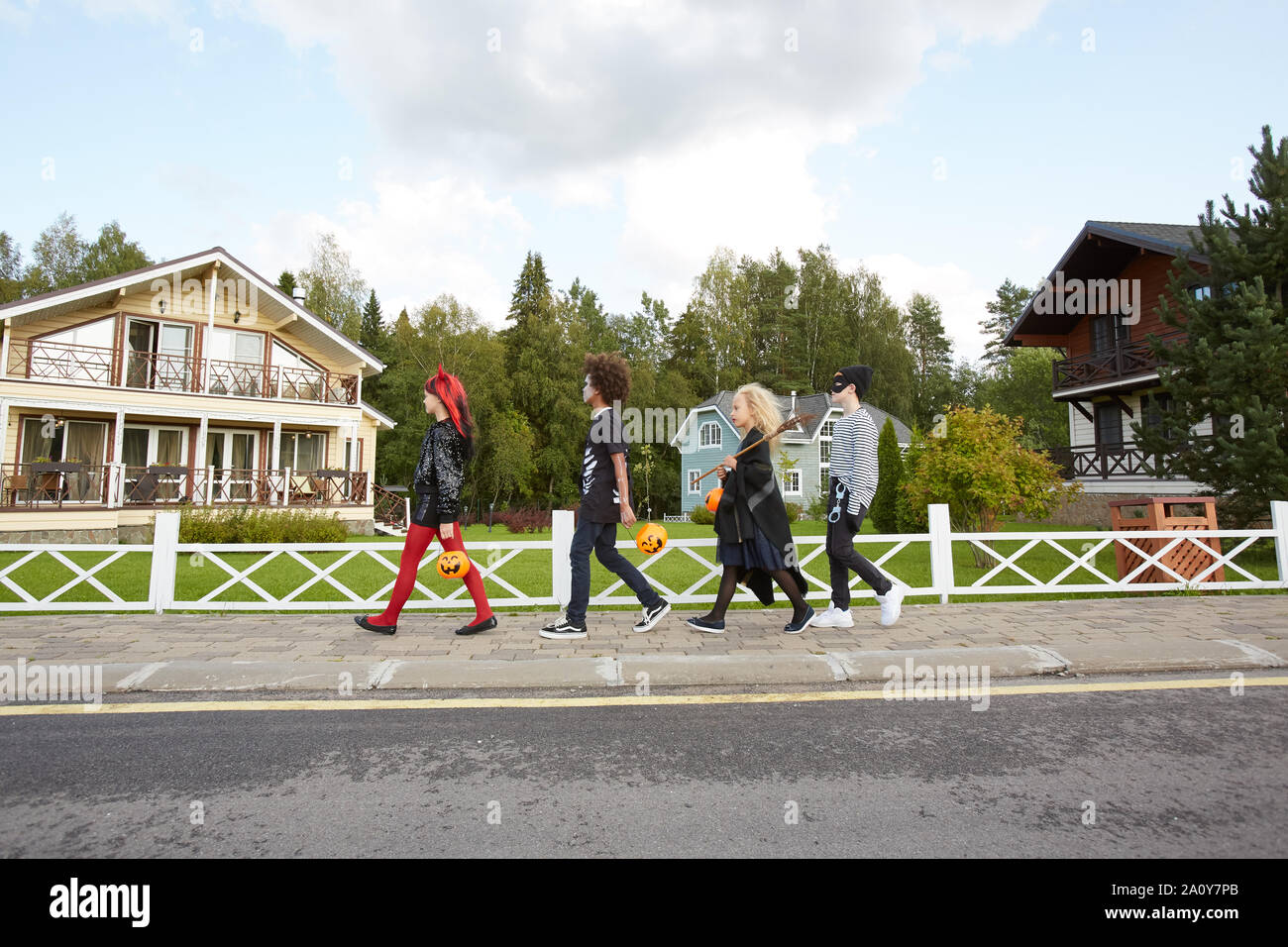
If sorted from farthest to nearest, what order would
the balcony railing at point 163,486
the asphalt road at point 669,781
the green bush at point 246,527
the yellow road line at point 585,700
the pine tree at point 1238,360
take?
the balcony railing at point 163,486, the green bush at point 246,527, the pine tree at point 1238,360, the yellow road line at point 585,700, the asphalt road at point 669,781

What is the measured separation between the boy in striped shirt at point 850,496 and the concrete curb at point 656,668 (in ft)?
3.14

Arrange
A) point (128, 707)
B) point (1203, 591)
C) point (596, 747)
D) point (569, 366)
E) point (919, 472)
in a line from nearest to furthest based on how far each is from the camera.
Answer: point (596, 747)
point (128, 707)
point (1203, 591)
point (919, 472)
point (569, 366)

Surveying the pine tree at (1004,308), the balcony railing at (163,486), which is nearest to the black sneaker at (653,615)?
the balcony railing at (163,486)

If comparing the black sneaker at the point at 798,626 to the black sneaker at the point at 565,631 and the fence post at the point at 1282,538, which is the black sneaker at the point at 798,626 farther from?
the fence post at the point at 1282,538

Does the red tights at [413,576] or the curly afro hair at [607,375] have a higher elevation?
the curly afro hair at [607,375]

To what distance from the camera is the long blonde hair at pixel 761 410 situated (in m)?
5.50

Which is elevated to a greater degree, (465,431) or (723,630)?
(465,431)

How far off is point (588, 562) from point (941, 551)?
3.84 m

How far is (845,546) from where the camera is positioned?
18.3ft

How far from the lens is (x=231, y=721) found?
11.8ft

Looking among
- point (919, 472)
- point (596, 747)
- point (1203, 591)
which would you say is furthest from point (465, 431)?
point (919, 472)
